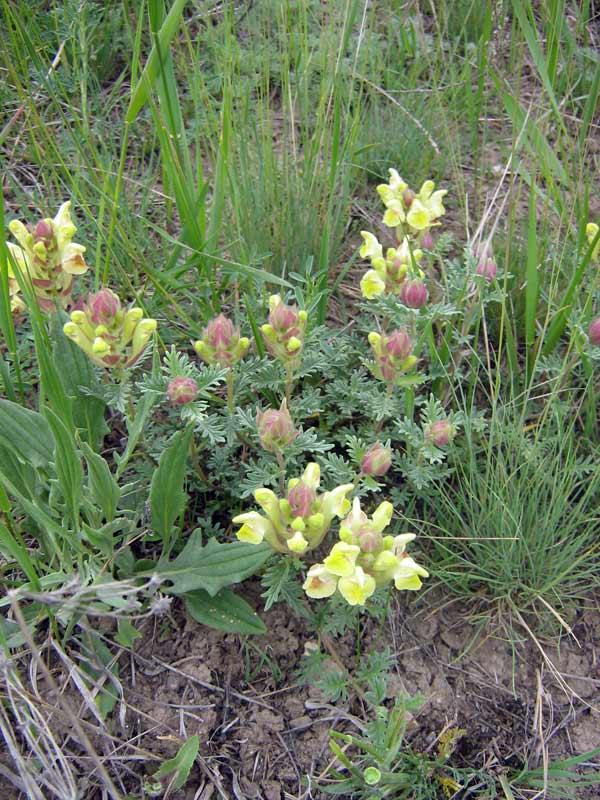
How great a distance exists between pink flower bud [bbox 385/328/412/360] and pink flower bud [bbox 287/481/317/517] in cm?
44

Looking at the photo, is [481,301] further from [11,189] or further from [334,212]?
[11,189]

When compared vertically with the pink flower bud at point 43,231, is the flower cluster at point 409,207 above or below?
below

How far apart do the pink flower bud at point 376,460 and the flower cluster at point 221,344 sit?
412mm

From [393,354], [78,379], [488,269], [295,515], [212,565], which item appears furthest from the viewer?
[488,269]

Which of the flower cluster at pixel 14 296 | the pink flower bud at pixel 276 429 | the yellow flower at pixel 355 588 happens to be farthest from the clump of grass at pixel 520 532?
the flower cluster at pixel 14 296

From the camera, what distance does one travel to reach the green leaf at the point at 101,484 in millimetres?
1512

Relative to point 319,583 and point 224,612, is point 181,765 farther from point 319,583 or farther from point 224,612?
point 319,583

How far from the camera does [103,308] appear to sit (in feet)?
5.32

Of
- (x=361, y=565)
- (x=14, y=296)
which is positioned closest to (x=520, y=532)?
(x=361, y=565)

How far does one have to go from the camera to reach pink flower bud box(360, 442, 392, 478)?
64.8 inches

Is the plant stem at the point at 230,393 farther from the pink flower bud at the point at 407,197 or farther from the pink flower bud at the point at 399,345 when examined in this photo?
the pink flower bud at the point at 407,197

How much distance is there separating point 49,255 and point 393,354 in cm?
90

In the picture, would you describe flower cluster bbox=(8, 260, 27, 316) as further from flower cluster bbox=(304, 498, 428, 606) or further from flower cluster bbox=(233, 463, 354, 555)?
flower cluster bbox=(304, 498, 428, 606)

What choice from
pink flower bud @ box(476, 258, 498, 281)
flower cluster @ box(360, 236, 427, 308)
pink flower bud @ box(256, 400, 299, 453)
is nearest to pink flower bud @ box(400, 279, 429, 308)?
flower cluster @ box(360, 236, 427, 308)
